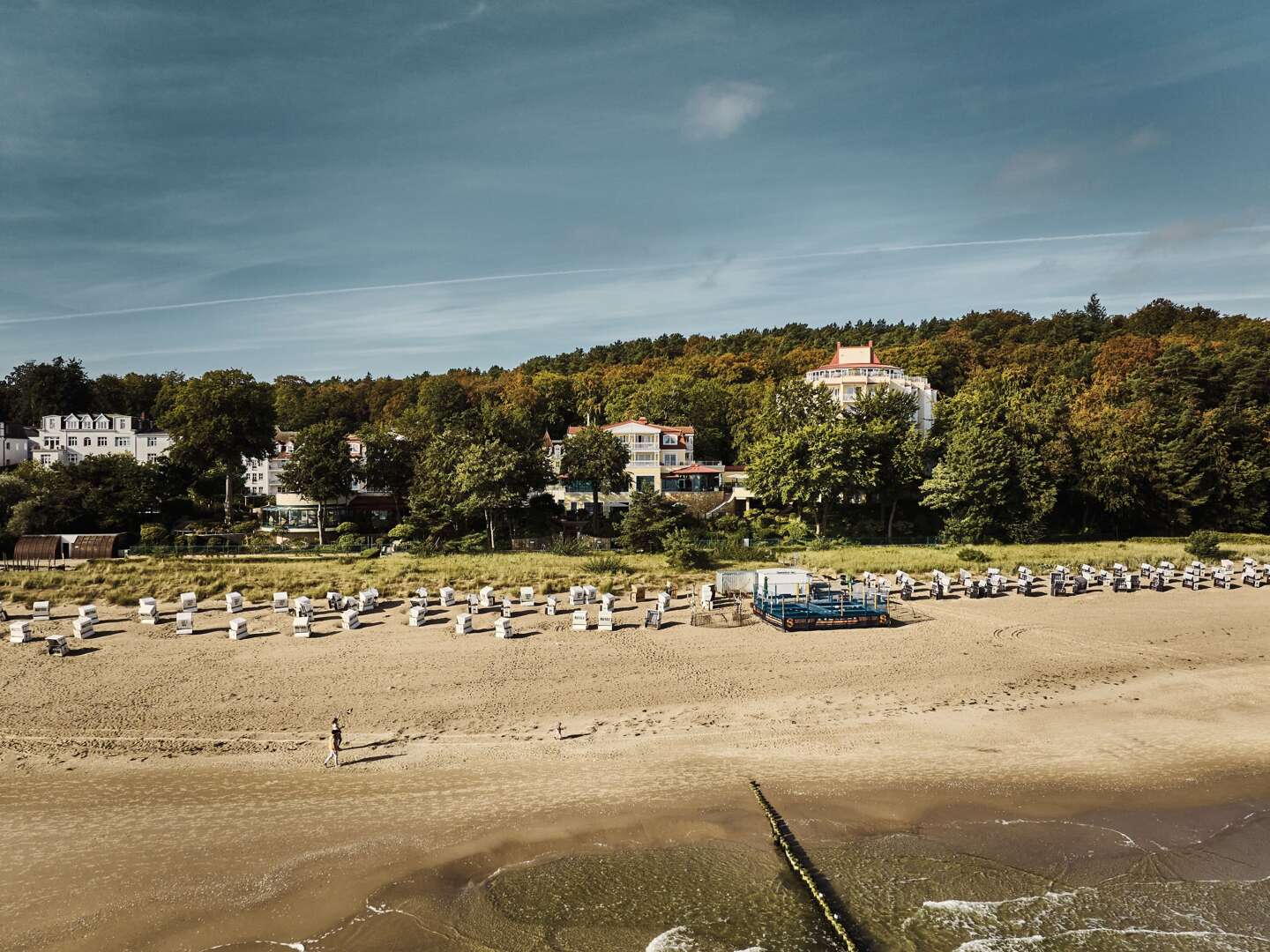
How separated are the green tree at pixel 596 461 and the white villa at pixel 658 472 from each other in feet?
16.2

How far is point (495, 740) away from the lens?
16.5m

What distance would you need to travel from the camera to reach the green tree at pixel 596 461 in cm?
4972

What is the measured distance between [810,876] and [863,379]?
5321cm

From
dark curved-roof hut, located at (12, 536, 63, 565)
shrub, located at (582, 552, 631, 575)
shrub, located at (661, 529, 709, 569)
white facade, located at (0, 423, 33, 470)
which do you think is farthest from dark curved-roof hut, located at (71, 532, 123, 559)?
white facade, located at (0, 423, 33, 470)

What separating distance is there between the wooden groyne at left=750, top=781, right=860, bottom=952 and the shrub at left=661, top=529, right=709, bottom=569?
24.1 m

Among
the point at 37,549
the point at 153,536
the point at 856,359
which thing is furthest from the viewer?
the point at 856,359

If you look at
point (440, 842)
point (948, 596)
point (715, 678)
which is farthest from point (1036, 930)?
point (948, 596)

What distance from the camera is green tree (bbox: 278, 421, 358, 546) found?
49.3m

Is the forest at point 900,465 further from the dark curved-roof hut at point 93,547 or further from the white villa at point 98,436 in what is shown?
the white villa at point 98,436

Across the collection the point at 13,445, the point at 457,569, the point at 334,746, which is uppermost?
the point at 13,445

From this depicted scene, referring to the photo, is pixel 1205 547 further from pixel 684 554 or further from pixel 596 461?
pixel 596 461

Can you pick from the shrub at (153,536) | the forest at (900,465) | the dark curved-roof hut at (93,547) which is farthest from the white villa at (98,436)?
the dark curved-roof hut at (93,547)

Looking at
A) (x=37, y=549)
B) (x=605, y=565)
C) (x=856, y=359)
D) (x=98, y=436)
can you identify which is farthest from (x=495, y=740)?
→ (x=98, y=436)

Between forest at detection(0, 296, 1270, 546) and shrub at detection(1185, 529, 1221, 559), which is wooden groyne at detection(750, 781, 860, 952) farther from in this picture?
shrub at detection(1185, 529, 1221, 559)
